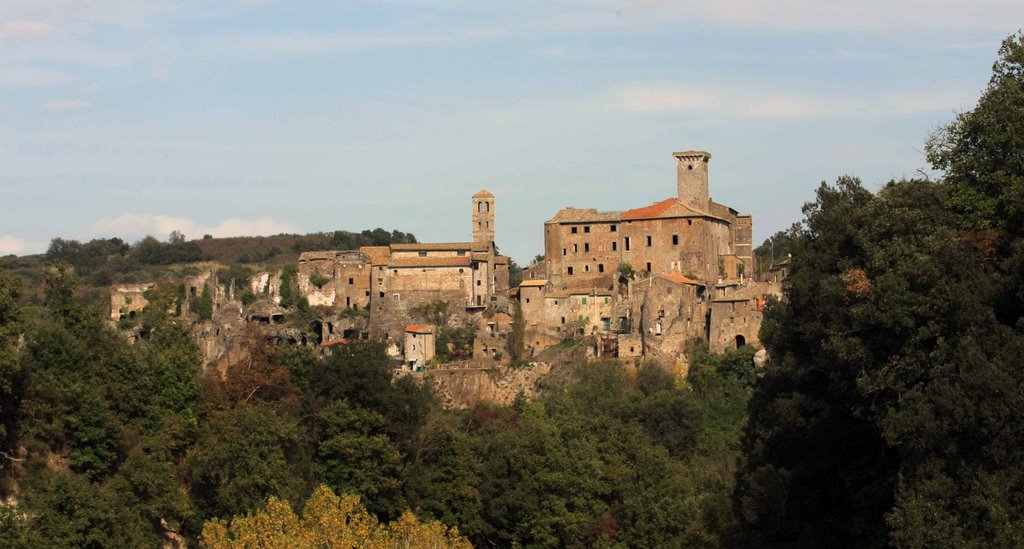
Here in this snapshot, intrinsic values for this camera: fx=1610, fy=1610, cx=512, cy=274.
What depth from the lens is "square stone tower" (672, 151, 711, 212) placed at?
257ft

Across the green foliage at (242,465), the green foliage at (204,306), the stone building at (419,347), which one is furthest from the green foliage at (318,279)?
the green foliage at (242,465)

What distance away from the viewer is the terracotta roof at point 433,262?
248 feet

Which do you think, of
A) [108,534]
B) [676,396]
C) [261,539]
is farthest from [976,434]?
[676,396]

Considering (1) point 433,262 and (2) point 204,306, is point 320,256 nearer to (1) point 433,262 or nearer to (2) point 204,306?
(1) point 433,262

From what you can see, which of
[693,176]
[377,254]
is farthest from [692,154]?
[377,254]

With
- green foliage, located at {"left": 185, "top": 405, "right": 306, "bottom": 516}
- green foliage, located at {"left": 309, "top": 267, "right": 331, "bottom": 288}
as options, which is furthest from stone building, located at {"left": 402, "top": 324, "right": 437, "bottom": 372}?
green foliage, located at {"left": 185, "top": 405, "right": 306, "bottom": 516}

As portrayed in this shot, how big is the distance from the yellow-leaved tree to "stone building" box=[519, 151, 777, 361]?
26.5 m

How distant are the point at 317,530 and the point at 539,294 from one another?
34679 millimetres

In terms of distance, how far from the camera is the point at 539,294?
241 ft

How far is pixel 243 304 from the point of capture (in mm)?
76000

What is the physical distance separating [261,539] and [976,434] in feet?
64.3

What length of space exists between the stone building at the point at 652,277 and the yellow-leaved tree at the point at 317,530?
2648cm

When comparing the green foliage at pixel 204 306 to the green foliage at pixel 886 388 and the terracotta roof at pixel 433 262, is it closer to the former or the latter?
the terracotta roof at pixel 433 262

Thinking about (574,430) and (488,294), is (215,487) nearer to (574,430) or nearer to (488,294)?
(574,430)
